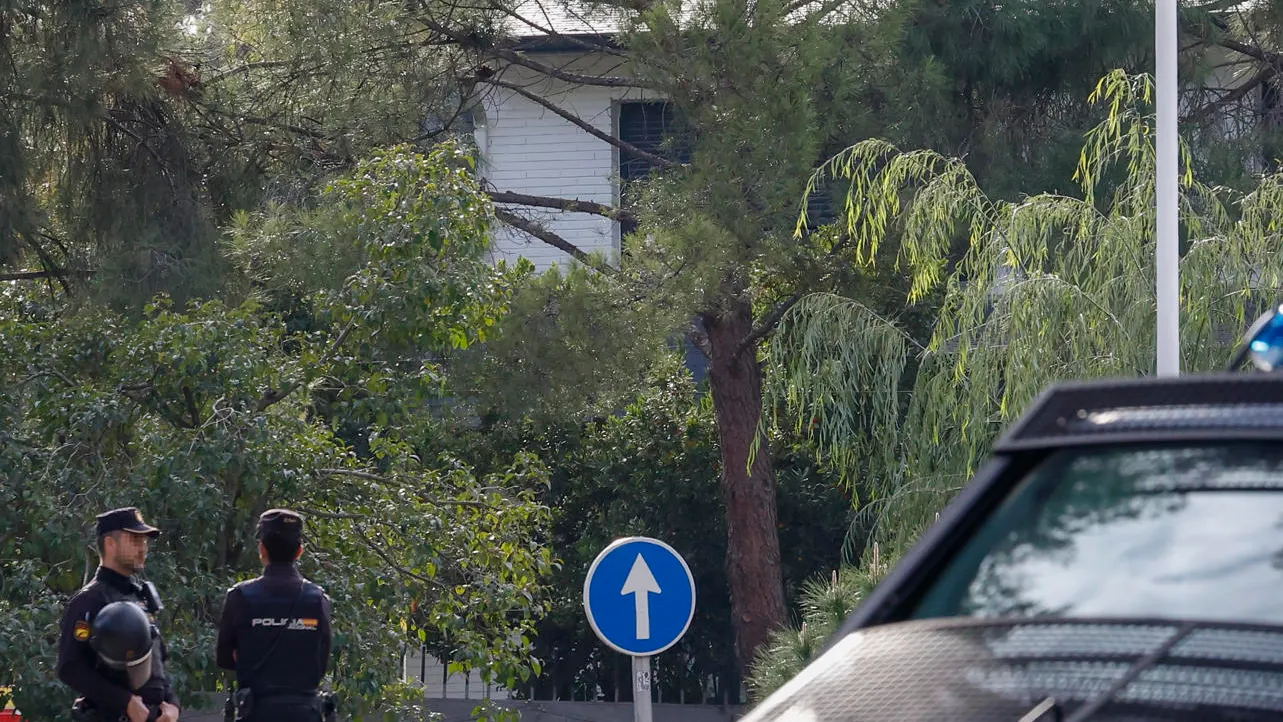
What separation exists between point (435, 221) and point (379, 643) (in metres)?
2.25

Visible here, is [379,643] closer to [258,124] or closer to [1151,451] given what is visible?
[258,124]

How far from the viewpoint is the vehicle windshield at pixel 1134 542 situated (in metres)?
2.01

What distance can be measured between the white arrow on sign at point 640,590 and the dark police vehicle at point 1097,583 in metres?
5.52

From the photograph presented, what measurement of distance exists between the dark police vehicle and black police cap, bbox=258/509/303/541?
400 centimetres

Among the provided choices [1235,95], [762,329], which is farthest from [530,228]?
[1235,95]

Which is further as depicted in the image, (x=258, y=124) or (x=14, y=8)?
(x=258, y=124)

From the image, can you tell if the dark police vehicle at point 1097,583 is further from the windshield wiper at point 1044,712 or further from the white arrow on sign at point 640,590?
the white arrow on sign at point 640,590

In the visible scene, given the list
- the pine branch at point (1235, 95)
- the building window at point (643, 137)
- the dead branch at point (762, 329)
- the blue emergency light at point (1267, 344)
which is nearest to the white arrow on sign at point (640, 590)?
the blue emergency light at point (1267, 344)

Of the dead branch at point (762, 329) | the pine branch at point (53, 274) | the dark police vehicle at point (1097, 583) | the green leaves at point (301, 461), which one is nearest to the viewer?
the dark police vehicle at point (1097, 583)

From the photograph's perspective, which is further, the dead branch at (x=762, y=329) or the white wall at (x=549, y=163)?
the white wall at (x=549, y=163)

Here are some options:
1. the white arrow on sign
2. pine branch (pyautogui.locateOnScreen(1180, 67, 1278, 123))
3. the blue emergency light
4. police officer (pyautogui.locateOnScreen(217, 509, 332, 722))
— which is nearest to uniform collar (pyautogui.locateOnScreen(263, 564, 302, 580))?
police officer (pyautogui.locateOnScreen(217, 509, 332, 722))

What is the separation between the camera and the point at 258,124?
42.5 ft

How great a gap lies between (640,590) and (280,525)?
228 cm

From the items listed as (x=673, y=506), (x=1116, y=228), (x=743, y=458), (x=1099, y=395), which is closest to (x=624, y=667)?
(x=673, y=506)
